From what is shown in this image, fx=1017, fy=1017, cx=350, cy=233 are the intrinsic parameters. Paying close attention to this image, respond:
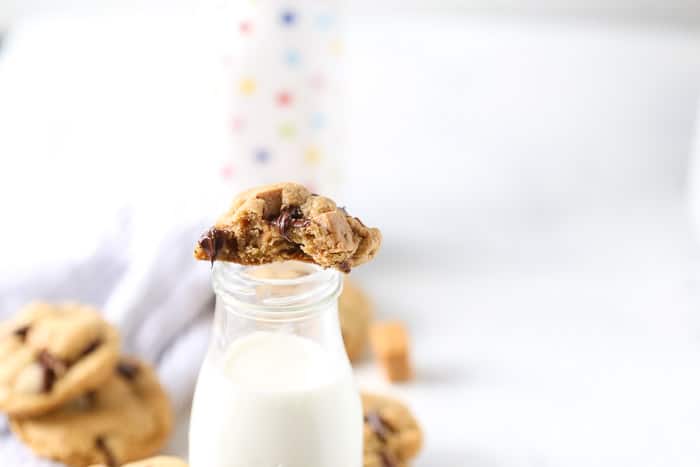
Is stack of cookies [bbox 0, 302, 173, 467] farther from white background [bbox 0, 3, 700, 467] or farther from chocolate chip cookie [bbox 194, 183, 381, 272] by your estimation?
chocolate chip cookie [bbox 194, 183, 381, 272]

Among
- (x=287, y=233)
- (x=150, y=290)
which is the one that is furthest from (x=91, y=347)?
(x=287, y=233)

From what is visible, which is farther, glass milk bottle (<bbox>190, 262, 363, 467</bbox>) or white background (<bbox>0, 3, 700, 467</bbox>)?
white background (<bbox>0, 3, 700, 467</bbox>)

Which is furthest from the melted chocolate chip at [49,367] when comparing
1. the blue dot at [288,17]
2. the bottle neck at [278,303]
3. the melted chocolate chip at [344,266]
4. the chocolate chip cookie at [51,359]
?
the blue dot at [288,17]

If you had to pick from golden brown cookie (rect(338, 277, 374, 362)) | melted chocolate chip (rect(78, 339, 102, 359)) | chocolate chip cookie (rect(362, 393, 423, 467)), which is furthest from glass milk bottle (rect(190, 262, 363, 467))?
golden brown cookie (rect(338, 277, 374, 362))

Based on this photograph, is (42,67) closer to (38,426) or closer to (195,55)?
(195,55)

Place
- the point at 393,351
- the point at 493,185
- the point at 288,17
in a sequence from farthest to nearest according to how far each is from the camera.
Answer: the point at 493,185, the point at 288,17, the point at 393,351

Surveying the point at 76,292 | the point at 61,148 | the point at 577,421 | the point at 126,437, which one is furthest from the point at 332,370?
the point at 61,148

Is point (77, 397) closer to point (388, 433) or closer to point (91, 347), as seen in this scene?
point (91, 347)

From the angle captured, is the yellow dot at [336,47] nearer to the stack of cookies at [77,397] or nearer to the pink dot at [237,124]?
the pink dot at [237,124]
